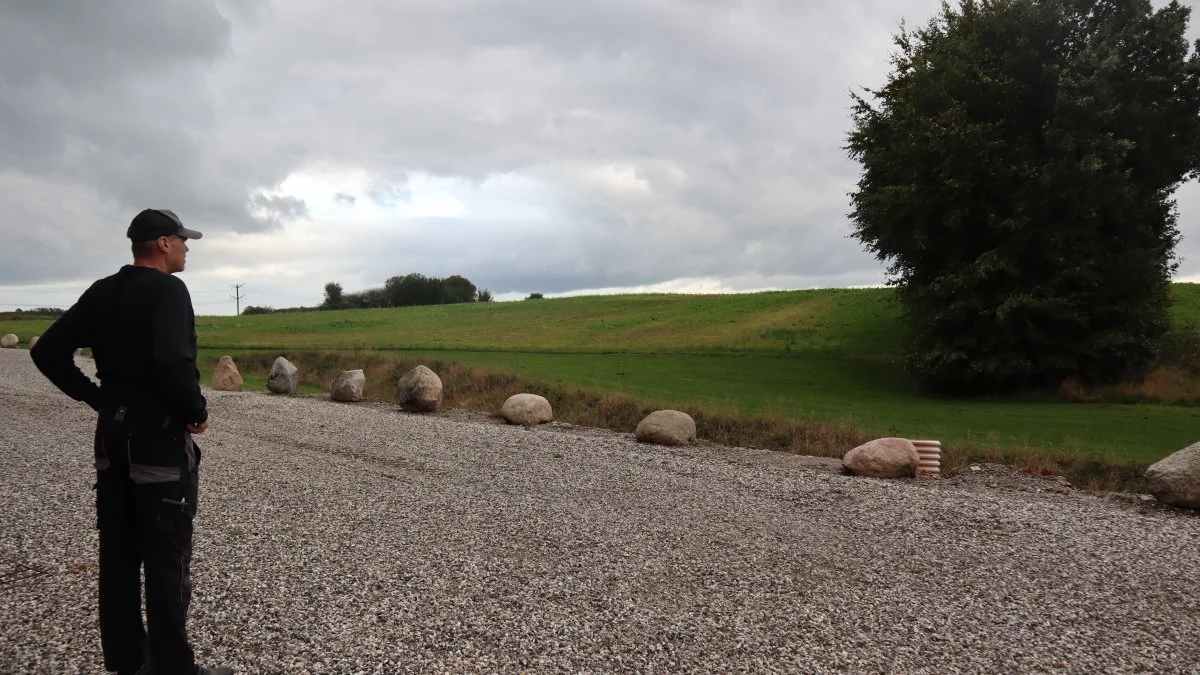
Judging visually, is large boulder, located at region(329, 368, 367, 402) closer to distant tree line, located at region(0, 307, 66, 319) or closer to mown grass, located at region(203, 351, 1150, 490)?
mown grass, located at region(203, 351, 1150, 490)

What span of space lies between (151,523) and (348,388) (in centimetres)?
2349

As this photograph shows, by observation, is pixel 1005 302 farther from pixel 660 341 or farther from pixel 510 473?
→ pixel 660 341

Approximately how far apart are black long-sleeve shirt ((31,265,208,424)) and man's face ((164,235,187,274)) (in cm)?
17

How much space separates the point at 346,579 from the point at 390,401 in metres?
21.0

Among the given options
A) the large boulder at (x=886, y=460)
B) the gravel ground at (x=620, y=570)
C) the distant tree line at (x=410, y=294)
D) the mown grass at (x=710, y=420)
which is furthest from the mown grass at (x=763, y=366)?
the distant tree line at (x=410, y=294)

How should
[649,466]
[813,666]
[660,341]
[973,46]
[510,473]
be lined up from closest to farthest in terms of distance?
[813,666], [510,473], [649,466], [973,46], [660,341]

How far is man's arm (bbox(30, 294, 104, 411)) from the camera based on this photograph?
15.0ft

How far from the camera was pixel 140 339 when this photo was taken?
4449 mm

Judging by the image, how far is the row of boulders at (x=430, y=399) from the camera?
62.1 ft

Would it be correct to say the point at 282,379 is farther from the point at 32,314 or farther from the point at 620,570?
the point at 32,314

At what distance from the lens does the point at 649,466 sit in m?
15.1

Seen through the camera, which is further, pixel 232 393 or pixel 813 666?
pixel 232 393

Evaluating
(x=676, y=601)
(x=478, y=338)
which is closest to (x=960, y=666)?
(x=676, y=601)

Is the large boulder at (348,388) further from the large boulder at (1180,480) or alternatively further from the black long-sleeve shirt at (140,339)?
the black long-sleeve shirt at (140,339)
